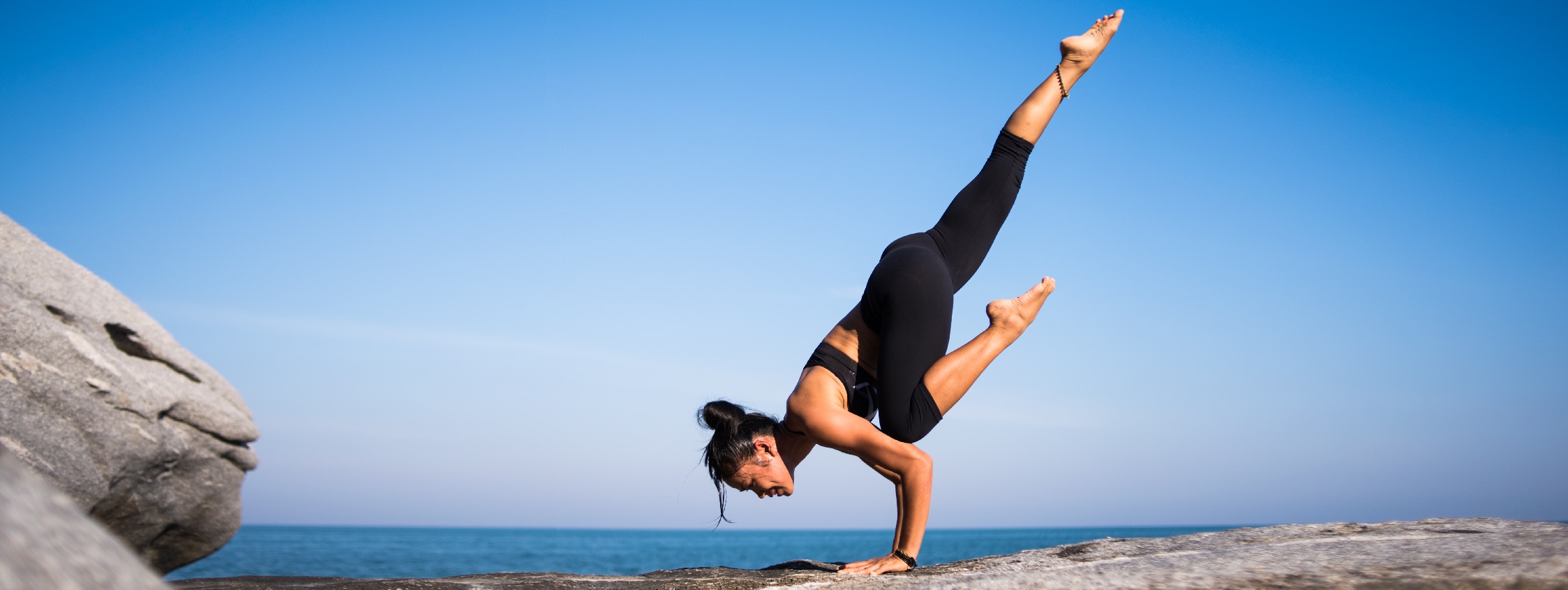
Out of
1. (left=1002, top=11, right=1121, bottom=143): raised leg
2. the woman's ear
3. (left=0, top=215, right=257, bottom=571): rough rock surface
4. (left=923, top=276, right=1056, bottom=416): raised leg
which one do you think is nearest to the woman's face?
the woman's ear

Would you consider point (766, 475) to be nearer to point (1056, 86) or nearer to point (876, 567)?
point (876, 567)

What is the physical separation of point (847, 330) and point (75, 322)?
5495mm

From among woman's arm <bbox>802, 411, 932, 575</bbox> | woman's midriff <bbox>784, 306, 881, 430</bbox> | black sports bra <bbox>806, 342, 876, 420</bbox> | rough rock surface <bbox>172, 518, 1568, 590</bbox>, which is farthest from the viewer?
woman's midriff <bbox>784, 306, 881, 430</bbox>

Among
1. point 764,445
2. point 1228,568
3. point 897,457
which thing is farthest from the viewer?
point 764,445

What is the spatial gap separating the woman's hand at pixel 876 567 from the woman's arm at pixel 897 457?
5 centimetres

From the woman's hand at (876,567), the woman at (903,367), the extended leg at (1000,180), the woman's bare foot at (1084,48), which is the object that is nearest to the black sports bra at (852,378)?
the woman at (903,367)

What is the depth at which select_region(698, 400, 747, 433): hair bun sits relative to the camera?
14.0 feet

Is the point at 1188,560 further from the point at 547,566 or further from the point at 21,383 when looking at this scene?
the point at 547,566

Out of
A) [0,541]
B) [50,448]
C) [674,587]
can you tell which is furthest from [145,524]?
[0,541]

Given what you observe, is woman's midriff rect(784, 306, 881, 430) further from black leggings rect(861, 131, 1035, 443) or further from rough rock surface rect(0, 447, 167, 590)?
rough rock surface rect(0, 447, 167, 590)

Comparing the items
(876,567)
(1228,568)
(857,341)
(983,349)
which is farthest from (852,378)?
(1228,568)

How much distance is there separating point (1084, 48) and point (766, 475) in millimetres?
2654

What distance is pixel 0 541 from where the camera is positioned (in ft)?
3.45

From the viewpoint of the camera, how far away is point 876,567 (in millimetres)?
3545
